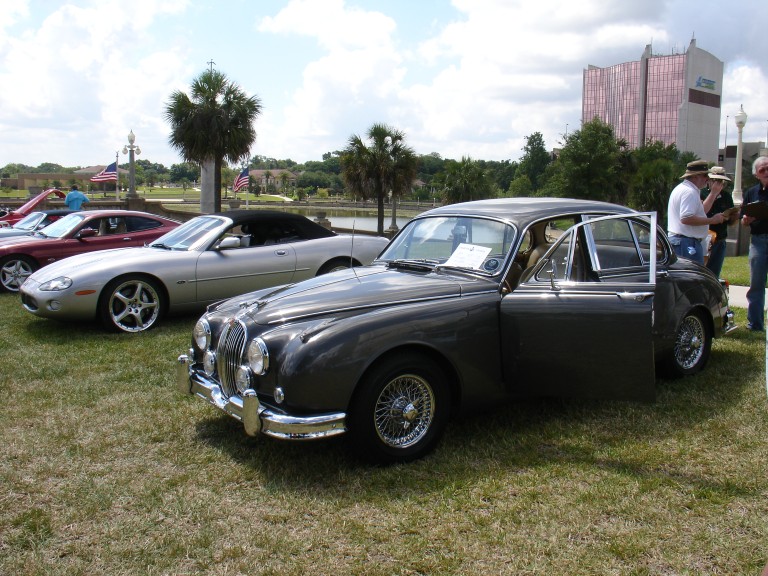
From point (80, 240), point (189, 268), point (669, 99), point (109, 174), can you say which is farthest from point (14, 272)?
point (669, 99)

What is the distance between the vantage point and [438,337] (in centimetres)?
454

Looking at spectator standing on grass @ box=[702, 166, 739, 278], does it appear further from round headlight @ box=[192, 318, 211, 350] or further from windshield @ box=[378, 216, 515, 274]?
round headlight @ box=[192, 318, 211, 350]

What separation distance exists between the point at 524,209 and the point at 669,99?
137753 mm

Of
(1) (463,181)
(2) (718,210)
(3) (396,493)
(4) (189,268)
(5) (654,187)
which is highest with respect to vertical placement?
(5) (654,187)

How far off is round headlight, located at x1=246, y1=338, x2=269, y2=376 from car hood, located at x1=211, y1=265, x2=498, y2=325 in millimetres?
215

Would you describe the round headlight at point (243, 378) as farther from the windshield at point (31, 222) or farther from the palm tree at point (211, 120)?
the palm tree at point (211, 120)

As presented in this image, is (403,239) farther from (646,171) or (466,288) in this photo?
(646,171)

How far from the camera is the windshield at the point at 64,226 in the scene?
36.9 ft

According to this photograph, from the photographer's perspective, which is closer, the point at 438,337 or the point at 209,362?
the point at 438,337

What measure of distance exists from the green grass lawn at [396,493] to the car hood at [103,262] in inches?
104

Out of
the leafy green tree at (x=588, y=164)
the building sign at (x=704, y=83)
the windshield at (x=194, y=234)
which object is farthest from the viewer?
the building sign at (x=704, y=83)

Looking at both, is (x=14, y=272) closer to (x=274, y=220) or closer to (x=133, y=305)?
(x=133, y=305)

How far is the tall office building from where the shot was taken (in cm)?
12682

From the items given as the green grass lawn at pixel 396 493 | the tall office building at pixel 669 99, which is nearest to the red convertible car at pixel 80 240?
the green grass lawn at pixel 396 493
